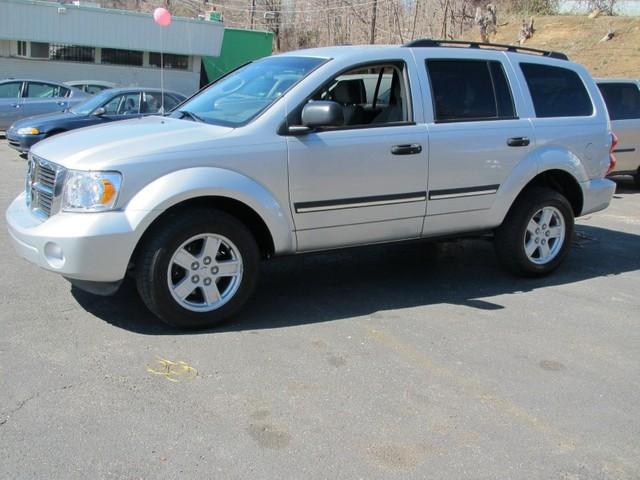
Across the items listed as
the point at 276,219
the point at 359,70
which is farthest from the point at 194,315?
the point at 359,70

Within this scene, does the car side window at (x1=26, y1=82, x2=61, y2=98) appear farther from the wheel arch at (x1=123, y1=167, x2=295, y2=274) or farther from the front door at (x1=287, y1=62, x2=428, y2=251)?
the wheel arch at (x1=123, y1=167, x2=295, y2=274)

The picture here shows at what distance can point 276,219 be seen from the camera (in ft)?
15.6

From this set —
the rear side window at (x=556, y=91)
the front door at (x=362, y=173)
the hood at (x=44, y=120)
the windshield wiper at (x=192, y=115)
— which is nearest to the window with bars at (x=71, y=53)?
the hood at (x=44, y=120)

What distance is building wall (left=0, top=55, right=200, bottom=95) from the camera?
28062 millimetres

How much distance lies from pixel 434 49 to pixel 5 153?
36.1 ft

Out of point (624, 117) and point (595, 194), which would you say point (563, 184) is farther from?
point (624, 117)

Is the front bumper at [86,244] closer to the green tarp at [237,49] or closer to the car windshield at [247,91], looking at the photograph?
the car windshield at [247,91]

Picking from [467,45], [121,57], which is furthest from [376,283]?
[121,57]

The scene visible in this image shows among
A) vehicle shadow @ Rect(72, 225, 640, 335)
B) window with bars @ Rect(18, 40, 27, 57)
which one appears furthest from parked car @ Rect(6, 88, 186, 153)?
window with bars @ Rect(18, 40, 27, 57)

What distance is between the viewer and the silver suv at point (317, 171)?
434cm

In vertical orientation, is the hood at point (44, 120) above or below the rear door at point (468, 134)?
below

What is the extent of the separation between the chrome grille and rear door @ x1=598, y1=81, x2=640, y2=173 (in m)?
9.44

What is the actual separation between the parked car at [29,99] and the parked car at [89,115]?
279 centimetres

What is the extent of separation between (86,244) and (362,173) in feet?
6.58
